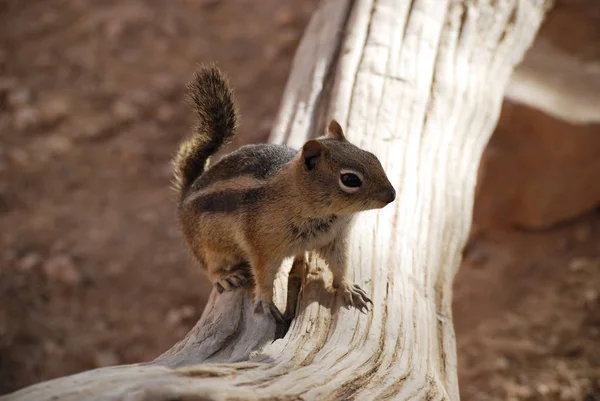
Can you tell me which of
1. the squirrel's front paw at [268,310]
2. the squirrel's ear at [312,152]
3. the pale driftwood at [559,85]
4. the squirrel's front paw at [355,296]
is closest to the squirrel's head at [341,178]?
the squirrel's ear at [312,152]

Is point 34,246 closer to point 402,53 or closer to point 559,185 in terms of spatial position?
point 402,53

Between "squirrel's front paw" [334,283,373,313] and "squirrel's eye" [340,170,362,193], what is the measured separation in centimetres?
34

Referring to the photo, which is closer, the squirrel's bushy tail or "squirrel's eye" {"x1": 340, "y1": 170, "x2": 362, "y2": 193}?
"squirrel's eye" {"x1": 340, "y1": 170, "x2": 362, "y2": 193}

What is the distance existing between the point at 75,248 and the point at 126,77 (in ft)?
5.80

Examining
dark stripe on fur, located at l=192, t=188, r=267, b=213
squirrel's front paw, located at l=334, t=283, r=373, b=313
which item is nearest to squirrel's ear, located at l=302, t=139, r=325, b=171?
dark stripe on fur, located at l=192, t=188, r=267, b=213

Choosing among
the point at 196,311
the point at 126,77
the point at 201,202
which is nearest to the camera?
the point at 201,202

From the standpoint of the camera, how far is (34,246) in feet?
15.5

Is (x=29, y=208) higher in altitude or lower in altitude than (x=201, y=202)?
higher

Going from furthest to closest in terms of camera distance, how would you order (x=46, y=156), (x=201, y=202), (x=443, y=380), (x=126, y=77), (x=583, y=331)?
(x=126, y=77), (x=46, y=156), (x=583, y=331), (x=201, y=202), (x=443, y=380)

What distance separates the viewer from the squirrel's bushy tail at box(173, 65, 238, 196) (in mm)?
2730

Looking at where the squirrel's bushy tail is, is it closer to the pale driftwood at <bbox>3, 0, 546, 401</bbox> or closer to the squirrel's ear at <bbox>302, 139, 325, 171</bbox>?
the pale driftwood at <bbox>3, 0, 546, 401</bbox>

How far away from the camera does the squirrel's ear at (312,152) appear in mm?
2393

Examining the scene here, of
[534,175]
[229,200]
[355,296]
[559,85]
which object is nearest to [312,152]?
[229,200]

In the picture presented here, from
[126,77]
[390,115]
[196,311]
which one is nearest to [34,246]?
[196,311]
